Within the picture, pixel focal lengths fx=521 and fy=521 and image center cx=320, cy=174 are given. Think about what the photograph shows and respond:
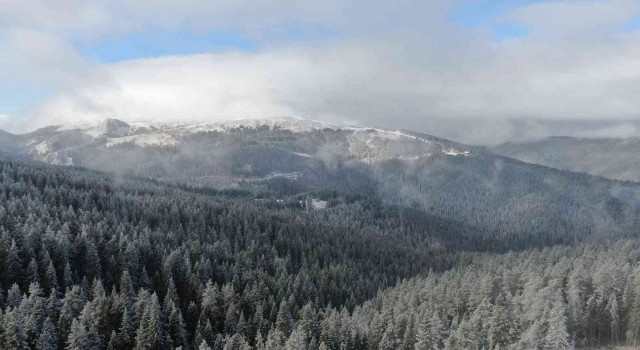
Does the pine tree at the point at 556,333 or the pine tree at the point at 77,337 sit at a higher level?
the pine tree at the point at 77,337

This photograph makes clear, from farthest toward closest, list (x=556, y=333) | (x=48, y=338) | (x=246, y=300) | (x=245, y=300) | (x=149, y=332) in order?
(x=246, y=300)
(x=245, y=300)
(x=556, y=333)
(x=149, y=332)
(x=48, y=338)

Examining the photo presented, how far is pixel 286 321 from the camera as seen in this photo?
112125 millimetres

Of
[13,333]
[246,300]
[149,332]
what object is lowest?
[246,300]

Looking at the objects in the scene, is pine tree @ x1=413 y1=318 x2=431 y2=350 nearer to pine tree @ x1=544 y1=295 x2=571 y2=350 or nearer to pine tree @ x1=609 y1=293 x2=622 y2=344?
pine tree @ x1=544 y1=295 x2=571 y2=350

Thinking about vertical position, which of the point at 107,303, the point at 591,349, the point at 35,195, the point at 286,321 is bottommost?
the point at 591,349

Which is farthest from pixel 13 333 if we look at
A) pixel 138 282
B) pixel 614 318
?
pixel 614 318

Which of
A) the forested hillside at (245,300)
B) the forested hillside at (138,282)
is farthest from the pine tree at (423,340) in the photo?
the forested hillside at (138,282)

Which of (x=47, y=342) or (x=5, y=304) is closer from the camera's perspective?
(x=47, y=342)

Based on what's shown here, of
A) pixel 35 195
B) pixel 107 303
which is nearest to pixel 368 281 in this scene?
pixel 107 303

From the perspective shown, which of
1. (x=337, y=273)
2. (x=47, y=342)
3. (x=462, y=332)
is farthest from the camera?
(x=337, y=273)

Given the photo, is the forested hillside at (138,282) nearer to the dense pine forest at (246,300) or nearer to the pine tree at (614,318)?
the dense pine forest at (246,300)

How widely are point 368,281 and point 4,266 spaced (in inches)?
4149

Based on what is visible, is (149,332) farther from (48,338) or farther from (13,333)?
(13,333)

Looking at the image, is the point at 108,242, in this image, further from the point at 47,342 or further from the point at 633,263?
the point at 633,263
